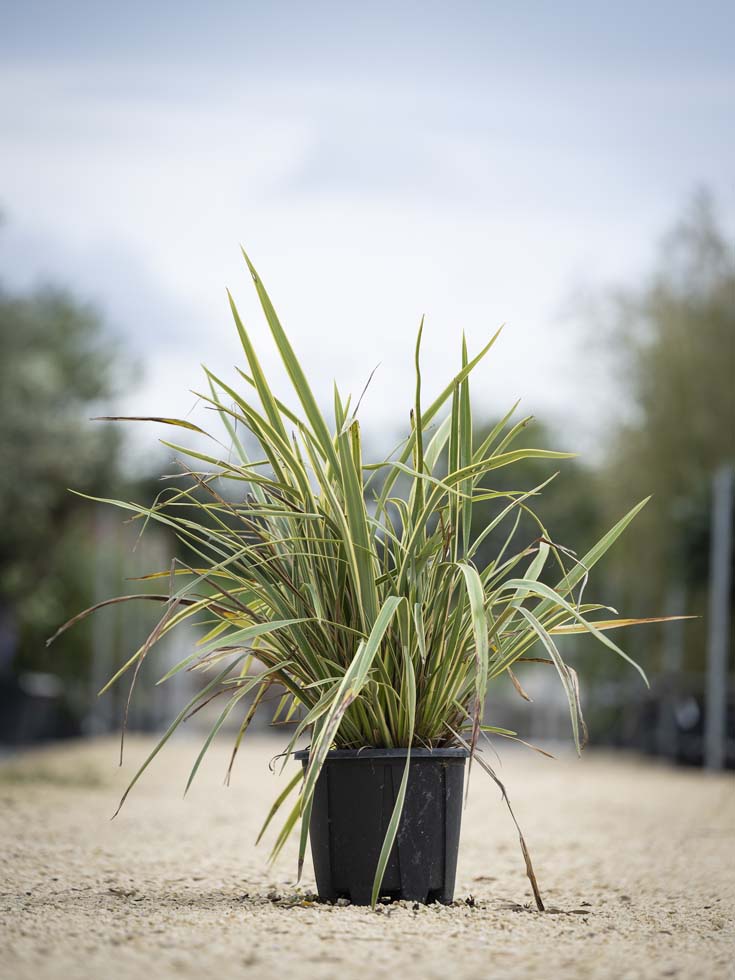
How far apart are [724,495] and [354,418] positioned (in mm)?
7055

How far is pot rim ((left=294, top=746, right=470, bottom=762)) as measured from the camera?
2.49 m

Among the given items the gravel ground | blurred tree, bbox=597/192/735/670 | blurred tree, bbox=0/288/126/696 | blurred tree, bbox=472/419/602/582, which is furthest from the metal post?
blurred tree, bbox=0/288/126/696

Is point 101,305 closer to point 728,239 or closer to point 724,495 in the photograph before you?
point 728,239

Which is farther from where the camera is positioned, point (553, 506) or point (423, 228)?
point (553, 506)

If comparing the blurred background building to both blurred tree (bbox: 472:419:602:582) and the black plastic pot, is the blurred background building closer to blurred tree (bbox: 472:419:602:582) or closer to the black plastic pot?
blurred tree (bbox: 472:419:602:582)

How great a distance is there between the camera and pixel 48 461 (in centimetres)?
1053

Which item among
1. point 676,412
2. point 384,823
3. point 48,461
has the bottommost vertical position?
point 384,823

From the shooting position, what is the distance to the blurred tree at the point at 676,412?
35.9 ft

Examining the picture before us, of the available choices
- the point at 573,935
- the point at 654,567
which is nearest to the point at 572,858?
the point at 573,935

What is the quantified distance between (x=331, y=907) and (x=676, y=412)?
9585 millimetres

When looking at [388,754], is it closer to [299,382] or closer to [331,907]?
[331,907]

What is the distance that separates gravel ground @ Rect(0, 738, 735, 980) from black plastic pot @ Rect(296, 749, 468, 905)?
8 centimetres

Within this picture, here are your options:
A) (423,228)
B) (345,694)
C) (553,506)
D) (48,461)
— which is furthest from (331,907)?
(553,506)

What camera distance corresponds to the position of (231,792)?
6566mm
